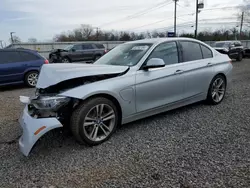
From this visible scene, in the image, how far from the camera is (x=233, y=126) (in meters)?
3.81

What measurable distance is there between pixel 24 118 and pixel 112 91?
1.28 m

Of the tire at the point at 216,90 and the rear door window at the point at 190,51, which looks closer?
the rear door window at the point at 190,51

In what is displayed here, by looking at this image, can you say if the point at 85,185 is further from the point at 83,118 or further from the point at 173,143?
the point at 173,143

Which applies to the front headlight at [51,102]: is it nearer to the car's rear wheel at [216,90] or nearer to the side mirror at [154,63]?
the side mirror at [154,63]

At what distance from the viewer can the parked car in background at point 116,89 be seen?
9.79 feet

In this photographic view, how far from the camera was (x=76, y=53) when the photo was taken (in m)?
17.2

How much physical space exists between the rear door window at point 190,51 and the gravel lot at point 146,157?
1.19 metres

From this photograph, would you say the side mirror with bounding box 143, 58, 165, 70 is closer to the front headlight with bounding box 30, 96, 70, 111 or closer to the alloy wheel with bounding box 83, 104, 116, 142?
the alloy wheel with bounding box 83, 104, 116, 142

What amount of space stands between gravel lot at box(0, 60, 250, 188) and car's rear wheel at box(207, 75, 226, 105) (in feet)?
2.31

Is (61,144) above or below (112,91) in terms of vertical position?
below

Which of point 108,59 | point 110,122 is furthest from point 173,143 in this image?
point 108,59

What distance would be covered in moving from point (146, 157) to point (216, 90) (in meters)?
2.92

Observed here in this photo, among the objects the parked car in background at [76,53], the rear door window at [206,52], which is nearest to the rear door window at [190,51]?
the rear door window at [206,52]

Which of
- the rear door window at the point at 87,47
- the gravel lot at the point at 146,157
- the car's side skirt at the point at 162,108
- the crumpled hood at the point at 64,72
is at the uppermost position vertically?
the rear door window at the point at 87,47
